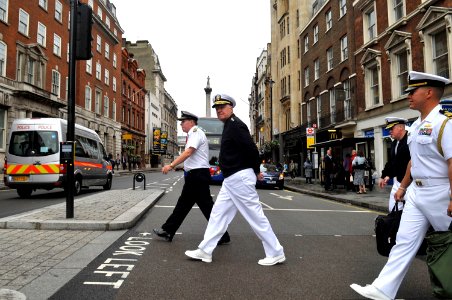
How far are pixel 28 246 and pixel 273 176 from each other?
15113mm

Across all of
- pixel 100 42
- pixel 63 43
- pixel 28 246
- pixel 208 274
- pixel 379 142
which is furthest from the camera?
pixel 100 42

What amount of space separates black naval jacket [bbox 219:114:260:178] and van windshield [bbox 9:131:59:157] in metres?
9.38

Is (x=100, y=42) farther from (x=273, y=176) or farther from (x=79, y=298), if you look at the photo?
(x=79, y=298)

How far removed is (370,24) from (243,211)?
21.2m

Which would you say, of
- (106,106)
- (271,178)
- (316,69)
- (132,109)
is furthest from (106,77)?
(271,178)

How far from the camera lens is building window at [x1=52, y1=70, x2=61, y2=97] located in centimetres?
3184

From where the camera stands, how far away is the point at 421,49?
17172mm

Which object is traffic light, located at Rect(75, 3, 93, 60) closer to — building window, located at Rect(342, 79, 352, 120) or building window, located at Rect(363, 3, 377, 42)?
building window, located at Rect(363, 3, 377, 42)

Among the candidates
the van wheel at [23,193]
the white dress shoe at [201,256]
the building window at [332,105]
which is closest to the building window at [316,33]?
the building window at [332,105]

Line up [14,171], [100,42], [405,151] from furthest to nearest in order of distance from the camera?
[100,42]
[14,171]
[405,151]

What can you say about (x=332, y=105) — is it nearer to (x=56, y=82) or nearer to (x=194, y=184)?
→ (x=56, y=82)

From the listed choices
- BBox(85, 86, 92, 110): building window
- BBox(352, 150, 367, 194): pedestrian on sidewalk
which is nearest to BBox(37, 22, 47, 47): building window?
BBox(85, 86, 92, 110): building window

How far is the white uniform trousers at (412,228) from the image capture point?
2900 mm

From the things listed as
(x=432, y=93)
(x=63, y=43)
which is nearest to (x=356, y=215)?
(x=432, y=93)
